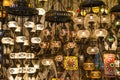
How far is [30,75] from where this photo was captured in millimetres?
6621

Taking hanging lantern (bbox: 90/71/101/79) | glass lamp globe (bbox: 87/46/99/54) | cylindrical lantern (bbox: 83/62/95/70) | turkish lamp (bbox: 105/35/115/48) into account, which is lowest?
hanging lantern (bbox: 90/71/101/79)

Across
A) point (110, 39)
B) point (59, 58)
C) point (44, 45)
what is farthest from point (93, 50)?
point (44, 45)

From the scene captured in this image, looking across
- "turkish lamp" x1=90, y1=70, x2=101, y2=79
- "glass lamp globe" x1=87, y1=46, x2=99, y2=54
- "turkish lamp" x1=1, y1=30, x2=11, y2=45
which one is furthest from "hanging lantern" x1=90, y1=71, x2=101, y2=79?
"turkish lamp" x1=1, y1=30, x2=11, y2=45

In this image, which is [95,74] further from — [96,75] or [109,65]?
[109,65]

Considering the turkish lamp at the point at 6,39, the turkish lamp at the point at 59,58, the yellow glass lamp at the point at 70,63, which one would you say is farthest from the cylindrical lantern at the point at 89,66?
the turkish lamp at the point at 6,39

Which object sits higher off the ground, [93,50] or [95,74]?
[93,50]

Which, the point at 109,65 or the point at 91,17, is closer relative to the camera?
the point at 91,17

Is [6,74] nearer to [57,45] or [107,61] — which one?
[57,45]

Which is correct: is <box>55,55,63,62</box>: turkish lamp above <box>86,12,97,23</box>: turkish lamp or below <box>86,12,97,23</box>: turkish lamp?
below

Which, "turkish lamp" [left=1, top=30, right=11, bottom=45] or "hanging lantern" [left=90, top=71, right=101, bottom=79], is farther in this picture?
"hanging lantern" [left=90, top=71, right=101, bottom=79]

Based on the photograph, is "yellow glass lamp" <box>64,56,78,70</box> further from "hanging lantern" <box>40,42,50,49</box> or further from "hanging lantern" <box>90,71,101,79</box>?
"hanging lantern" <box>40,42,50,49</box>

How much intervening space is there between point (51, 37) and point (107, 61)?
1441 mm

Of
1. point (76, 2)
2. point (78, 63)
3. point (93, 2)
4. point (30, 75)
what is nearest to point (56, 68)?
point (78, 63)

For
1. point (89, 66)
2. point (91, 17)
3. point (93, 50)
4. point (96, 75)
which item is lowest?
point (96, 75)
